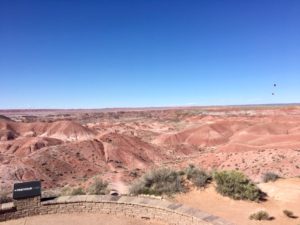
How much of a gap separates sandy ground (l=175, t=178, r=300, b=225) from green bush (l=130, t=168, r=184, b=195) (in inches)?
26.8

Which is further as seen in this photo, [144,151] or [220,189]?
[144,151]

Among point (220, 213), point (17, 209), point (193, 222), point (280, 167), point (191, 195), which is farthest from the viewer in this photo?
point (280, 167)

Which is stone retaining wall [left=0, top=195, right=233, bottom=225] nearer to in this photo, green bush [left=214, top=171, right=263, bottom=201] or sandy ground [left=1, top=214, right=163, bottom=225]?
sandy ground [left=1, top=214, right=163, bottom=225]

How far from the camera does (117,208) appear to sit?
13586 millimetres

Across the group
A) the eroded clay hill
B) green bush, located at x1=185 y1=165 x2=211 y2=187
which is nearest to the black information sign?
green bush, located at x1=185 y1=165 x2=211 y2=187

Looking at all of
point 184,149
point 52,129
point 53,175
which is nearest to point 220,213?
point 53,175

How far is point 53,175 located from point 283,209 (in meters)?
28.2

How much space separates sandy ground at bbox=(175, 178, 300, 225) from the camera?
45.9 feet

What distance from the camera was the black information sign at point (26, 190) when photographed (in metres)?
13.3

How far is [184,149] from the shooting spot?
2320 inches

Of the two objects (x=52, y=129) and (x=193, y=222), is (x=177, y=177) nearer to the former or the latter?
(x=193, y=222)

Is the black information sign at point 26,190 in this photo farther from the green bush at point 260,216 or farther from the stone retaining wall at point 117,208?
the green bush at point 260,216

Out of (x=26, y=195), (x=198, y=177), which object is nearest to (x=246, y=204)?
(x=198, y=177)

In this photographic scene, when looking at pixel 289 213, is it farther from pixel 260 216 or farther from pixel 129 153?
pixel 129 153
